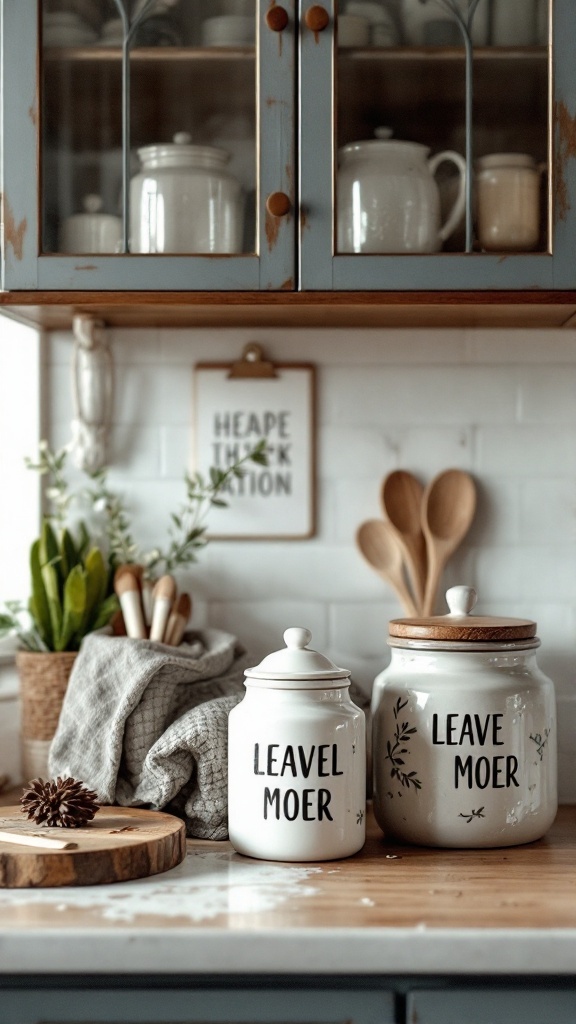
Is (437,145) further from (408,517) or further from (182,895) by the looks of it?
(182,895)

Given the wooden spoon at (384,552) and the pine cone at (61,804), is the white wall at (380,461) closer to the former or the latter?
the wooden spoon at (384,552)

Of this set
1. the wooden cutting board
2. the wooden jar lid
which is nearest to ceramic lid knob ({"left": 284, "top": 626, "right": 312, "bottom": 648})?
the wooden jar lid

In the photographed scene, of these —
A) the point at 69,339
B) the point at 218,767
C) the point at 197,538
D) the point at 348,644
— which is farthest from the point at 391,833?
the point at 69,339

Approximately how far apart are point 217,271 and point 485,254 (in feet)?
1.16

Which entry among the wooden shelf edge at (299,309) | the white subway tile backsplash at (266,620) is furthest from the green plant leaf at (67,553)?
the wooden shelf edge at (299,309)

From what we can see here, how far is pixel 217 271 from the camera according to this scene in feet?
4.81

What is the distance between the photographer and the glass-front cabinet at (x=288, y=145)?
4.78 ft

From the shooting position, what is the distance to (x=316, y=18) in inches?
56.7

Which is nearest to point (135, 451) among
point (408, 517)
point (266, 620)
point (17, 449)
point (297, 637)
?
point (17, 449)

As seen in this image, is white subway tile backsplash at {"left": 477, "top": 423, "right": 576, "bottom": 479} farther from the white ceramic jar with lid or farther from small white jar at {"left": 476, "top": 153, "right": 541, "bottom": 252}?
the white ceramic jar with lid

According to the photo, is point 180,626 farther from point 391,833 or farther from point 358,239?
point 358,239

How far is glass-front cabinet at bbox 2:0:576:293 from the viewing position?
146 centimetres

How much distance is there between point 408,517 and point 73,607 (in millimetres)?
543

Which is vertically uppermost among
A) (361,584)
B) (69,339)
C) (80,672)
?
(69,339)
